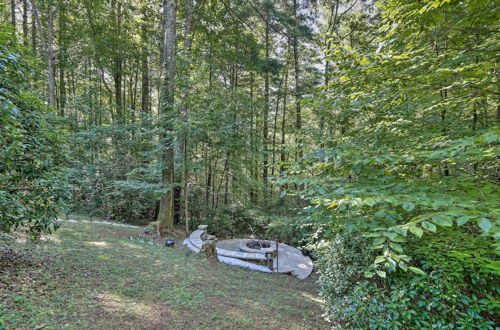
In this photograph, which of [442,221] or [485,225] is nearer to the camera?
[485,225]

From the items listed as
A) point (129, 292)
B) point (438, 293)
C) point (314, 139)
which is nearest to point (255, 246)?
point (129, 292)

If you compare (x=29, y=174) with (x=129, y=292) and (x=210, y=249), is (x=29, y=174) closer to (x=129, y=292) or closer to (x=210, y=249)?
(x=129, y=292)

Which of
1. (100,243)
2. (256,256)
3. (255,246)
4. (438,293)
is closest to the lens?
(438,293)

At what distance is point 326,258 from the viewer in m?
3.41

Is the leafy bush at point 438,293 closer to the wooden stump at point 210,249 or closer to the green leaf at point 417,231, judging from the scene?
the green leaf at point 417,231

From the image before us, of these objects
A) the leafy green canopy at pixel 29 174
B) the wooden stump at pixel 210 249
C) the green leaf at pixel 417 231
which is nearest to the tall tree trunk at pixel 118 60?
the wooden stump at pixel 210 249

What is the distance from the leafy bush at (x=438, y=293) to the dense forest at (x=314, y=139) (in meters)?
0.01

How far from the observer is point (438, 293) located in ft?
6.09

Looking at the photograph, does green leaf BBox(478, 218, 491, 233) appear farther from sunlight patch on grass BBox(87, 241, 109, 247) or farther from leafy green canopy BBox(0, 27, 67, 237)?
sunlight patch on grass BBox(87, 241, 109, 247)

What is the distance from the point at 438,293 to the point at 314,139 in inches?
81.3

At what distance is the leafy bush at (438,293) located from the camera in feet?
5.83

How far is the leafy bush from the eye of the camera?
1776 millimetres

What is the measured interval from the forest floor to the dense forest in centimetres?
64

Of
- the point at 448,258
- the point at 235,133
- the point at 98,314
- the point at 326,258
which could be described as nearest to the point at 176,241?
the point at 235,133
